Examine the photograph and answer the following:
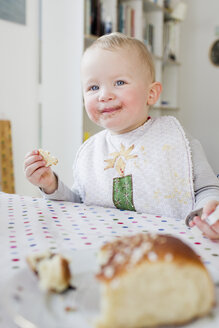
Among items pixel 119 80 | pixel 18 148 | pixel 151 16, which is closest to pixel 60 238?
pixel 119 80

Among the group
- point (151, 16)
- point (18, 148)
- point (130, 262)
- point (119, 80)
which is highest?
point (151, 16)

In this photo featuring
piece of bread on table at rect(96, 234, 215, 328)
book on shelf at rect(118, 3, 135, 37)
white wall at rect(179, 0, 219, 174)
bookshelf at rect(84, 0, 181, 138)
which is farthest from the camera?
white wall at rect(179, 0, 219, 174)

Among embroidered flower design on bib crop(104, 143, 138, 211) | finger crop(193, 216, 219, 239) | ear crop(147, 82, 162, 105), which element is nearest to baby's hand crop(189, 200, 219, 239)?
finger crop(193, 216, 219, 239)

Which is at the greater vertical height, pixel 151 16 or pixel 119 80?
pixel 151 16

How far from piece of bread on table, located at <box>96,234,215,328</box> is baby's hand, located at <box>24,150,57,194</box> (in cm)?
69

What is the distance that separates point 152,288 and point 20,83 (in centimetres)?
282

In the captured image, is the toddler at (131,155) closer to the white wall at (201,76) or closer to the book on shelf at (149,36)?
the book on shelf at (149,36)

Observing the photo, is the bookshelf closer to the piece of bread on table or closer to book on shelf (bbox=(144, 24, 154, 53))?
book on shelf (bbox=(144, 24, 154, 53))

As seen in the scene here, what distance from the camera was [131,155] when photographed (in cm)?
120

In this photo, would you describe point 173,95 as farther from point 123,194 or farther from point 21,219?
point 21,219

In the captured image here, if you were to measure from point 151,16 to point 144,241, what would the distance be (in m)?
4.16

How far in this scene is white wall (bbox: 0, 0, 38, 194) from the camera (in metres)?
2.86

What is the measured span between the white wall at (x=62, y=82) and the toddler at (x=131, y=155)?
5.72ft

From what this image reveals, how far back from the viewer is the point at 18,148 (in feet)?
9.73
